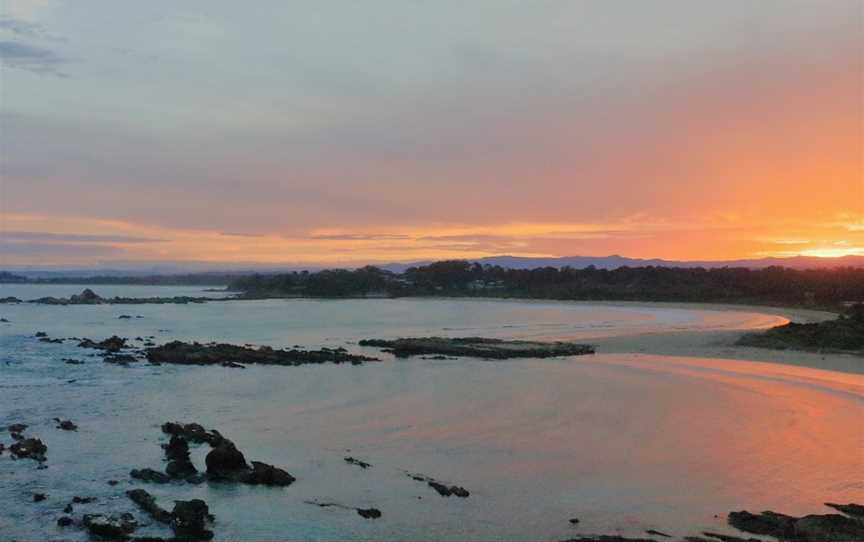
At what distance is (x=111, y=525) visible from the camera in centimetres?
1033

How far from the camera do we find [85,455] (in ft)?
48.8

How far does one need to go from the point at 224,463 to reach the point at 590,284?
341 ft

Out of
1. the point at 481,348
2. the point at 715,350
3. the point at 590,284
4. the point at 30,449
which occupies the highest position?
the point at 590,284

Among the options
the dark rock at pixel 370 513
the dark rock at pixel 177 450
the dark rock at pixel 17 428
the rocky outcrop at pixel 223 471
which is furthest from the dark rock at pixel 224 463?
the dark rock at pixel 17 428

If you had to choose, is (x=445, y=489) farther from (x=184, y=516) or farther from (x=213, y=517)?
(x=184, y=516)

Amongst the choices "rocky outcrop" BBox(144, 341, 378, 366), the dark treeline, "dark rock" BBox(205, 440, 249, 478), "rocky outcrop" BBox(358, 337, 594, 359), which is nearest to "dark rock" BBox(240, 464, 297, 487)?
"dark rock" BBox(205, 440, 249, 478)

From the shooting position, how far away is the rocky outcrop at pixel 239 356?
3282 cm

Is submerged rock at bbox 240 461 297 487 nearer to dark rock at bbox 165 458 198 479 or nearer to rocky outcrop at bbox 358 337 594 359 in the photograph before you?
dark rock at bbox 165 458 198 479

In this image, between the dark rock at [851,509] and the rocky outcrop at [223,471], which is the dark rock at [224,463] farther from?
the dark rock at [851,509]

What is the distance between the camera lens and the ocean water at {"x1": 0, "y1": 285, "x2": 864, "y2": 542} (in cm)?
1114

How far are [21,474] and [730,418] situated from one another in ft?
55.6

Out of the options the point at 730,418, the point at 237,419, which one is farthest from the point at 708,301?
the point at 237,419

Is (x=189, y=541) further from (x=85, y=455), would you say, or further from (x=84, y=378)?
(x=84, y=378)

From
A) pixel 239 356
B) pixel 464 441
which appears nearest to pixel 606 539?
pixel 464 441
